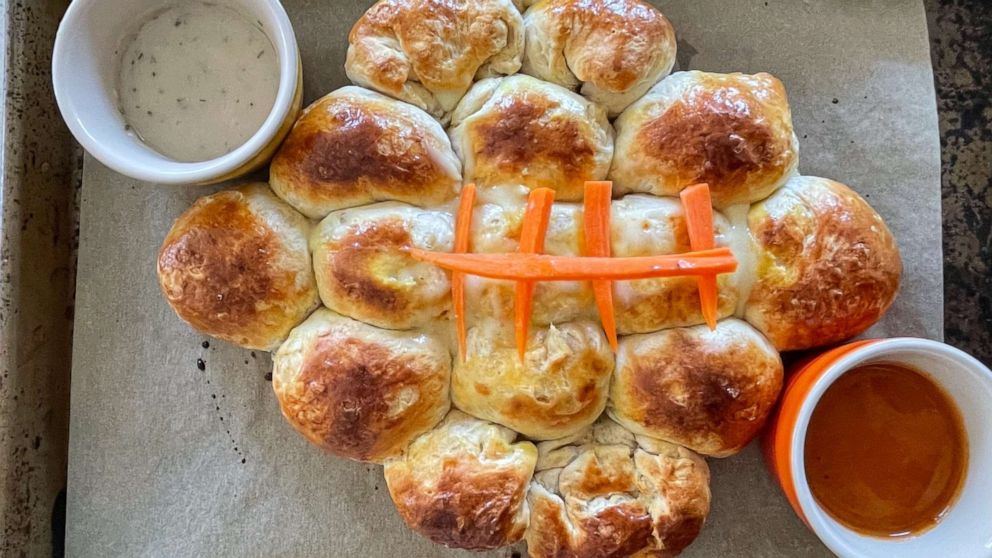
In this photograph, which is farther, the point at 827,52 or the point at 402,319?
the point at 827,52

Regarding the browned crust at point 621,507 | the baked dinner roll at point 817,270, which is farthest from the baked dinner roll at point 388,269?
the baked dinner roll at point 817,270

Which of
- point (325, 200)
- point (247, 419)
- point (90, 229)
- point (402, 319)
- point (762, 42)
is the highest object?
point (762, 42)

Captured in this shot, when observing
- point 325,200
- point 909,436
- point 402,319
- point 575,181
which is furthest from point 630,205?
point 909,436

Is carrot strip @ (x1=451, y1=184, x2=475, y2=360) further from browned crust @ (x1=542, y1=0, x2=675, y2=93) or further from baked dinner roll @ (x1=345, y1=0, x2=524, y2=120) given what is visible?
browned crust @ (x1=542, y1=0, x2=675, y2=93)

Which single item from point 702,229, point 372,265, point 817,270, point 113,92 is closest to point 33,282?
point 113,92

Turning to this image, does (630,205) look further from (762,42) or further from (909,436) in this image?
(909,436)

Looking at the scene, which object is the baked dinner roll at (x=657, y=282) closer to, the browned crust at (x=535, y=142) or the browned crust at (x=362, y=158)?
the browned crust at (x=535, y=142)
